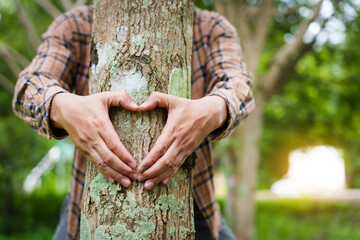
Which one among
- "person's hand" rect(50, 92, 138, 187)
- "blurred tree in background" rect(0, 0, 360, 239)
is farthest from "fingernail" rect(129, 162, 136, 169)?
"blurred tree in background" rect(0, 0, 360, 239)

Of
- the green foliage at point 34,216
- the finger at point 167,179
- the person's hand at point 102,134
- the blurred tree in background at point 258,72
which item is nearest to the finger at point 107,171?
the person's hand at point 102,134

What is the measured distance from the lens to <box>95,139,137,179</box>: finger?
1.11 m

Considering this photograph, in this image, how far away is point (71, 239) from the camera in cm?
172

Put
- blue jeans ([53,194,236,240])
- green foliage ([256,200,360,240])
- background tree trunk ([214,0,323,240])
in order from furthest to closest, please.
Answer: green foliage ([256,200,360,240]) < background tree trunk ([214,0,323,240]) < blue jeans ([53,194,236,240])

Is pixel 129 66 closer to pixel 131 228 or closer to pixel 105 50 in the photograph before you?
pixel 105 50

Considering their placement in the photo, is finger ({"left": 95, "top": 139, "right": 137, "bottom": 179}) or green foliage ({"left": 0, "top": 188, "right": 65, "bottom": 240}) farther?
green foliage ({"left": 0, "top": 188, "right": 65, "bottom": 240})

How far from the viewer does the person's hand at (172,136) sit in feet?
3.72

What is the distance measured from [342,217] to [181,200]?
10.9m

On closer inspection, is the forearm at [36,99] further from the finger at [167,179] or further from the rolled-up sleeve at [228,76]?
the rolled-up sleeve at [228,76]

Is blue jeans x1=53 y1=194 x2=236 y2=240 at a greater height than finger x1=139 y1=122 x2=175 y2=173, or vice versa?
finger x1=139 y1=122 x2=175 y2=173

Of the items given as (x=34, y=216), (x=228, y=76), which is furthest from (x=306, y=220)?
(x=228, y=76)

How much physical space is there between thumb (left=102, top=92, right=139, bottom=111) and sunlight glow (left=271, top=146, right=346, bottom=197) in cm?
2121

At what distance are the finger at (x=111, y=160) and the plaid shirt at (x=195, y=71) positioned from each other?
455 millimetres

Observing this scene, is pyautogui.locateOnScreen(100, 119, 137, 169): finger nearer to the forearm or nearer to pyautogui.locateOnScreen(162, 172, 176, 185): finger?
pyautogui.locateOnScreen(162, 172, 176, 185): finger
